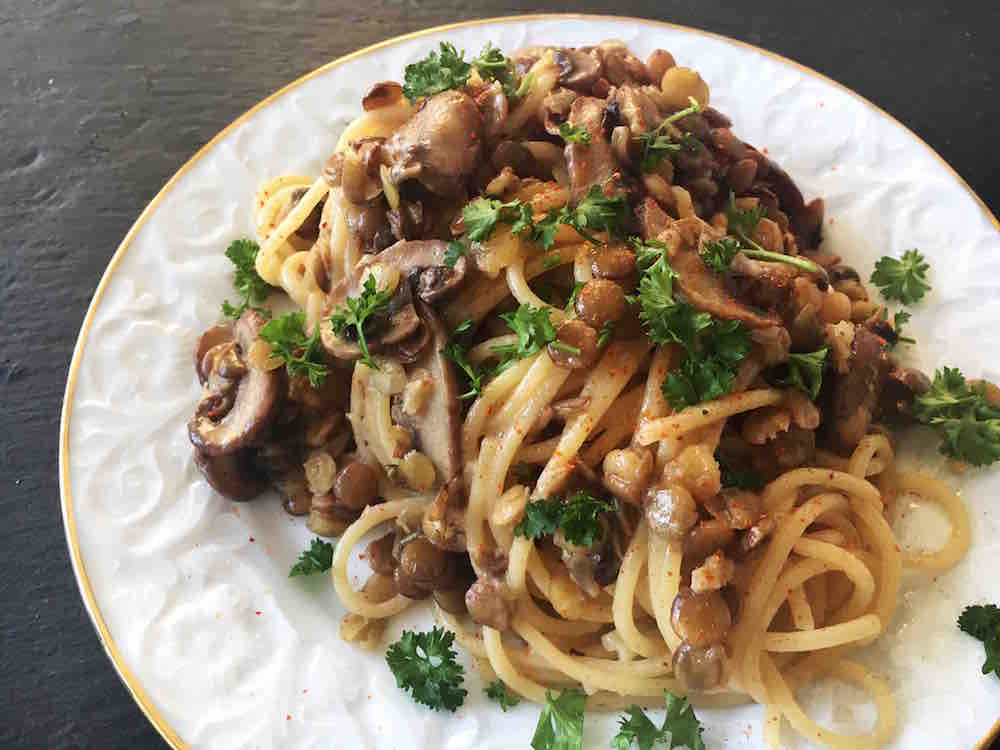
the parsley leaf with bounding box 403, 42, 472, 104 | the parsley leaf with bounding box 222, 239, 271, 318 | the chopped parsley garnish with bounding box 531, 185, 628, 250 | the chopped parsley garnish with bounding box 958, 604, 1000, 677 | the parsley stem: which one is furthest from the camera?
the parsley leaf with bounding box 222, 239, 271, 318

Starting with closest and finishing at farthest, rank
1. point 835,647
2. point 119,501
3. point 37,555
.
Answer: point 835,647 → point 119,501 → point 37,555

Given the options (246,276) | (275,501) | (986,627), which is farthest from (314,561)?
(986,627)

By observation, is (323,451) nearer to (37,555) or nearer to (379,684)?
(379,684)

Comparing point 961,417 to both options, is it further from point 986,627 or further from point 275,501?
point 275,501

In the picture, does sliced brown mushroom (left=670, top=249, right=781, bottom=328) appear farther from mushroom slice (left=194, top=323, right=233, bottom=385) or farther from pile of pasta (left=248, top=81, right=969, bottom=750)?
mushroom slice (left=194, top=323, right=233, bottom=385)

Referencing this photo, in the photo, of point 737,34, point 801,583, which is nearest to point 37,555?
point 801,583

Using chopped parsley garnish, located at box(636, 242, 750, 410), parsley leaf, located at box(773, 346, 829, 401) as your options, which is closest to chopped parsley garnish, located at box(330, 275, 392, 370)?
chopped parsley garnish, located at box(636, 242, 750, 410)
